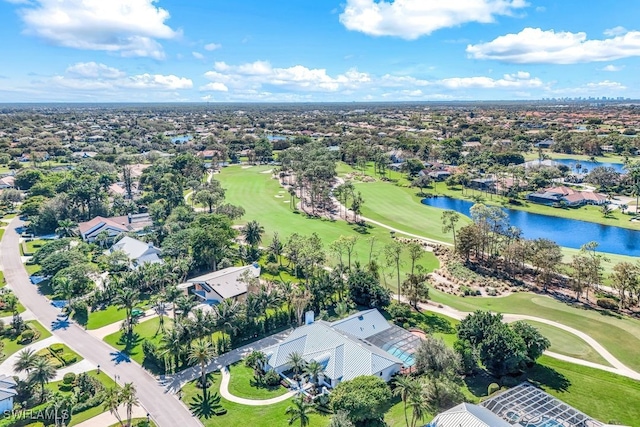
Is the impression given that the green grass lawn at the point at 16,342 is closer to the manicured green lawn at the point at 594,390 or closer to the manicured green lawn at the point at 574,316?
the manicured green lawn at the point at 574,316

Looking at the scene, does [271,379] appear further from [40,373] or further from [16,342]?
[16,342]

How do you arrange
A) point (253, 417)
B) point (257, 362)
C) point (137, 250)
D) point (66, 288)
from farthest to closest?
point (137, 250) → point (66, 288) → point (257, 362) → point (253, 417)

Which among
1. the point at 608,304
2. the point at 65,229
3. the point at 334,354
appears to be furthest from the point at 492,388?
the point at 65,229

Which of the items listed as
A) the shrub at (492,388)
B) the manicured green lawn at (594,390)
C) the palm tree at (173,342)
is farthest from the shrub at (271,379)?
the manicured green lawn at (594,390)

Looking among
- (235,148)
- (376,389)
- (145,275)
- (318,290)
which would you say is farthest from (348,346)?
(235,148)

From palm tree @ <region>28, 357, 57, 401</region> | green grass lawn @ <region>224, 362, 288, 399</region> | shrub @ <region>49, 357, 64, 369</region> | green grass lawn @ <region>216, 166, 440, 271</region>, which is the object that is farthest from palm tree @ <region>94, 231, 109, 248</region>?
green grass lawn @ <region>224, 362, 288, 399</region>
